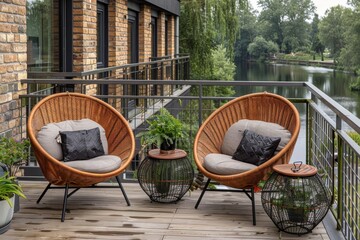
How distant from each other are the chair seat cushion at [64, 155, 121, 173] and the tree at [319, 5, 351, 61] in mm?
50599

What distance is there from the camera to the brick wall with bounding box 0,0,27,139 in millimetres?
4785

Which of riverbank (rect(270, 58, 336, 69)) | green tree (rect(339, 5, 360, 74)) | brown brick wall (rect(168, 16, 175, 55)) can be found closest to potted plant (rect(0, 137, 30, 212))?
brown brick wall (rect(168, 16, 175, 55))

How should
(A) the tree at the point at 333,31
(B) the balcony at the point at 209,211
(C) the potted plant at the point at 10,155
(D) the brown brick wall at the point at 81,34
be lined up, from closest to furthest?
(B) the balcony at the point at 209,211
(C) the potted plant at the point at 10,155
(D) the brown brick wall at the point at 81,34
(A) the tree at the point at 333,31

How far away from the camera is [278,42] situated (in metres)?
70.0

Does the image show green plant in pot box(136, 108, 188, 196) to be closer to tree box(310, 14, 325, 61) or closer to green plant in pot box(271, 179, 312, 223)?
green plant in pot box(271, 179, 312, 223)

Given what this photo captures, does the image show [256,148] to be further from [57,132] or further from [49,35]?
[49,35]

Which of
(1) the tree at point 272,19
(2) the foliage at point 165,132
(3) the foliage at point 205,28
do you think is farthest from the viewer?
(1) the tree at point 272,19

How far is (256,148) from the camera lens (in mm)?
4332

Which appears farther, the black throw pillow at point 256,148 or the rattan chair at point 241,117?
the rattan chair at point 241,117

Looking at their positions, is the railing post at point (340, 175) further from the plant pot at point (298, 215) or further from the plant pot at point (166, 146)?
the plant pot at point (166, 146)

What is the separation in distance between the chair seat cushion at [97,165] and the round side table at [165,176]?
0.27 metres

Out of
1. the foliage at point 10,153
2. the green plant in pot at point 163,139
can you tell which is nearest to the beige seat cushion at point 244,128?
the green plant in pot at point 163,139

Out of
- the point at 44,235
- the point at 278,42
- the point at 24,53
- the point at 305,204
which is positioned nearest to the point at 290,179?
the point at 305,204

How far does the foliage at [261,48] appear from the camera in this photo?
206ft
